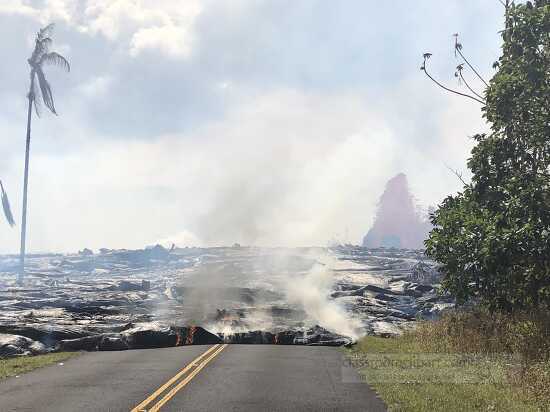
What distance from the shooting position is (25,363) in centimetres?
1853

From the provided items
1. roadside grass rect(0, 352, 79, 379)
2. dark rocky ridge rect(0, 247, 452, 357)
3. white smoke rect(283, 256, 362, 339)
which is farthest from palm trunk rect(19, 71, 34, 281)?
roadside grass rect(0, 352, 79, 379)

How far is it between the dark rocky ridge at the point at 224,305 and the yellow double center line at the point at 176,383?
6.61 m

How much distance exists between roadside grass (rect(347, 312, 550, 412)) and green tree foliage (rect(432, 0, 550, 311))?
4.62 feet

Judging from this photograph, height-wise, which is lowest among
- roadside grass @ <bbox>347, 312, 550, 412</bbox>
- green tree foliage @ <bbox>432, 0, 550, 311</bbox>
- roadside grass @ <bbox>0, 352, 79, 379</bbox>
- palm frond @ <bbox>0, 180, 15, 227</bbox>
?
roadside grass @ <bbox>0, 352, 79, 379</bbox>

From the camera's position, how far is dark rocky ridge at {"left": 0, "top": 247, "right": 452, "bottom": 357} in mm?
24500

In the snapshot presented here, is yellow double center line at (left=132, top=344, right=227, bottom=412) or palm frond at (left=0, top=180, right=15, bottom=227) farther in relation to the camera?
palm frond at (left=0, top=180, right=15, bottom=227)

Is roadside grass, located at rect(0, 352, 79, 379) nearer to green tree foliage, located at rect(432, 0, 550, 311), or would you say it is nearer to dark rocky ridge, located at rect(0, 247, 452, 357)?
dark rocky ridge, located at rect(0, 247, 452, 357)

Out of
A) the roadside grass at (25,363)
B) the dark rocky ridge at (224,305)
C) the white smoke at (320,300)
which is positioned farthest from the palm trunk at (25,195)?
the roadside grass at (25,363)

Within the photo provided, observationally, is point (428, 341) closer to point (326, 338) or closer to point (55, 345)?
point (326, 338)

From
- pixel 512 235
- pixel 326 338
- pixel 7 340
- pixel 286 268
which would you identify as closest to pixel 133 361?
pixel 7 340

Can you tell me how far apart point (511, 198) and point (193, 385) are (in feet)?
31.8

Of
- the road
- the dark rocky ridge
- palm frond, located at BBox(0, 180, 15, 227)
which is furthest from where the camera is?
palm frond, located at BBox(0, 180, 15, 227)

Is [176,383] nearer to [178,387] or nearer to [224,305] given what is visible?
[178,387]

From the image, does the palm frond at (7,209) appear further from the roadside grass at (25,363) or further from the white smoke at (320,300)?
the roadside grass at (25,363)
